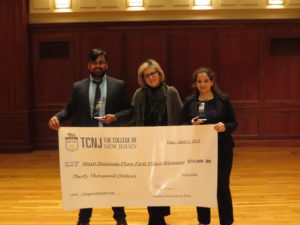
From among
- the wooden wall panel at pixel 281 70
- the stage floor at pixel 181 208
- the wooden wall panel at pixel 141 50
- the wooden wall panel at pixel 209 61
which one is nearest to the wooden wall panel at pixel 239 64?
the wooden wall panel at pixel 209 61

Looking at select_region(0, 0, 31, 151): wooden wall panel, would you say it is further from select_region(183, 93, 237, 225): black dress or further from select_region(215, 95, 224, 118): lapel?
select_region(215, 95, 224, 118): lapel

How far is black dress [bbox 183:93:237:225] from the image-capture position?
10.8 ft

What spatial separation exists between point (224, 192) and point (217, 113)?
621mm

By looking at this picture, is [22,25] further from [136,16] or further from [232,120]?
[232,120]

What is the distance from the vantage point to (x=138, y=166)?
10.6ft

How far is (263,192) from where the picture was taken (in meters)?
4.93

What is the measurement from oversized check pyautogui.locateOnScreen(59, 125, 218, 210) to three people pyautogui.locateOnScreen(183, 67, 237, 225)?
5.0 inches

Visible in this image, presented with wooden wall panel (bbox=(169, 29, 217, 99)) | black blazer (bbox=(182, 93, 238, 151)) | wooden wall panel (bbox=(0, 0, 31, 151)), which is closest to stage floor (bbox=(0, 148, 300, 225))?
wooden wall panel (bbox=(0, 0, 31, 151))

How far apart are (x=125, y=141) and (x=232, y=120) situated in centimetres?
83

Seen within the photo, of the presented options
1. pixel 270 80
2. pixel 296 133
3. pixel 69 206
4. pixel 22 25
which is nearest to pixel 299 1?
pixel 270 80

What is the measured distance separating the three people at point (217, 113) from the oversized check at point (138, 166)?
0.13 metres

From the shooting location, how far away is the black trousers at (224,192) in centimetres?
334

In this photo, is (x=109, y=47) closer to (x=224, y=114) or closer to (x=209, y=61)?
(x=209, y=61)

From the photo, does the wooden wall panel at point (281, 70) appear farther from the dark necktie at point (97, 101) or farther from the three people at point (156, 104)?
the dark necktie at point (97, 101)
